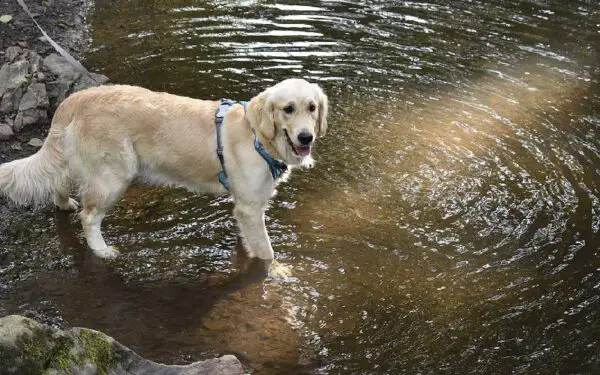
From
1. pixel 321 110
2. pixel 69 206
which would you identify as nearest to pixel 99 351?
pixel 321 110

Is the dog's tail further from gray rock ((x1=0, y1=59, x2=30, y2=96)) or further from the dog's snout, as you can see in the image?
gray rock ((x1=0, y1=59, x2=30, y2=96))

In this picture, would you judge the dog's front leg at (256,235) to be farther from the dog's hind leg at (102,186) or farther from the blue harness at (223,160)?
the dog's hind leg at (102,186)

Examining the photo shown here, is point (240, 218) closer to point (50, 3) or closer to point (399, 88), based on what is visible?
point (399, 88)

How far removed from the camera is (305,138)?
5.62 m

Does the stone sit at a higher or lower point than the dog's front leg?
higher

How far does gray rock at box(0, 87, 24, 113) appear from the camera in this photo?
837cm

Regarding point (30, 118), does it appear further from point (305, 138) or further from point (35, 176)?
point (305, 138)

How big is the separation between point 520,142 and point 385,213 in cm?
249

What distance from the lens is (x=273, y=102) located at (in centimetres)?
570

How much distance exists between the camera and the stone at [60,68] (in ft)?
29.5

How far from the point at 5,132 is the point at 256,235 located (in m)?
3.65

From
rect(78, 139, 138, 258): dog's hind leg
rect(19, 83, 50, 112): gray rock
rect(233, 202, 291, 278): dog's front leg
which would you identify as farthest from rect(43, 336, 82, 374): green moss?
rect(19, 83, 50, 112): gray rock

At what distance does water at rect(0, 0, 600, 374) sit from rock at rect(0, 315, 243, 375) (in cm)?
108

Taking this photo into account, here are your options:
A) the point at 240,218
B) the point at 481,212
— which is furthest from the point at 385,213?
the point at 240,218
